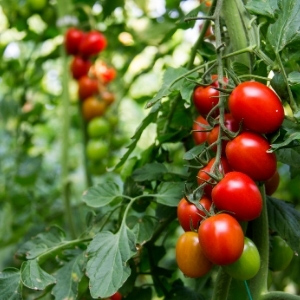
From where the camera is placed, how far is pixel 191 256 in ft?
2.03

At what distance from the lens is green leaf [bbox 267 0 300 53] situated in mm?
655

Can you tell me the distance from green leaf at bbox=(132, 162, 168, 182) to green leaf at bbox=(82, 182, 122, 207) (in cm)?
4

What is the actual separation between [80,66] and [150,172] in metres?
0.84

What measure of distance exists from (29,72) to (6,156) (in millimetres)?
280

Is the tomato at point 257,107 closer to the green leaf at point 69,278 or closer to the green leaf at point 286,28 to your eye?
the green leaf at point 286,28

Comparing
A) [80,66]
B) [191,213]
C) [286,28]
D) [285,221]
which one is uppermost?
[286,28]

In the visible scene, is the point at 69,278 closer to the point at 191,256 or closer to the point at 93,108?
the point at 191,256

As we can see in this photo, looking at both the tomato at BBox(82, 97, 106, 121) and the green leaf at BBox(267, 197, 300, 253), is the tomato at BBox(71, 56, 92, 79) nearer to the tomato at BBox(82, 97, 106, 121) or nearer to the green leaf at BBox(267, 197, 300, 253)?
the tomato at BBox(82, 97, 106, 121)

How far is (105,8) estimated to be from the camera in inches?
53.2

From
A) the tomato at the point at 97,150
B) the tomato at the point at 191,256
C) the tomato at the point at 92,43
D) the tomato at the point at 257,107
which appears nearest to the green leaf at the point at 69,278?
the tomato at the point at 191,256

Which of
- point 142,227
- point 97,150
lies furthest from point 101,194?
point 97,150

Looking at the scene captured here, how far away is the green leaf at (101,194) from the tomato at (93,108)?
75 centimetres

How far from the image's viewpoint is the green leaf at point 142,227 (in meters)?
0.75

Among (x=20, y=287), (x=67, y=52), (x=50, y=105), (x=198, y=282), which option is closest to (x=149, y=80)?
(x=50, y=105)
